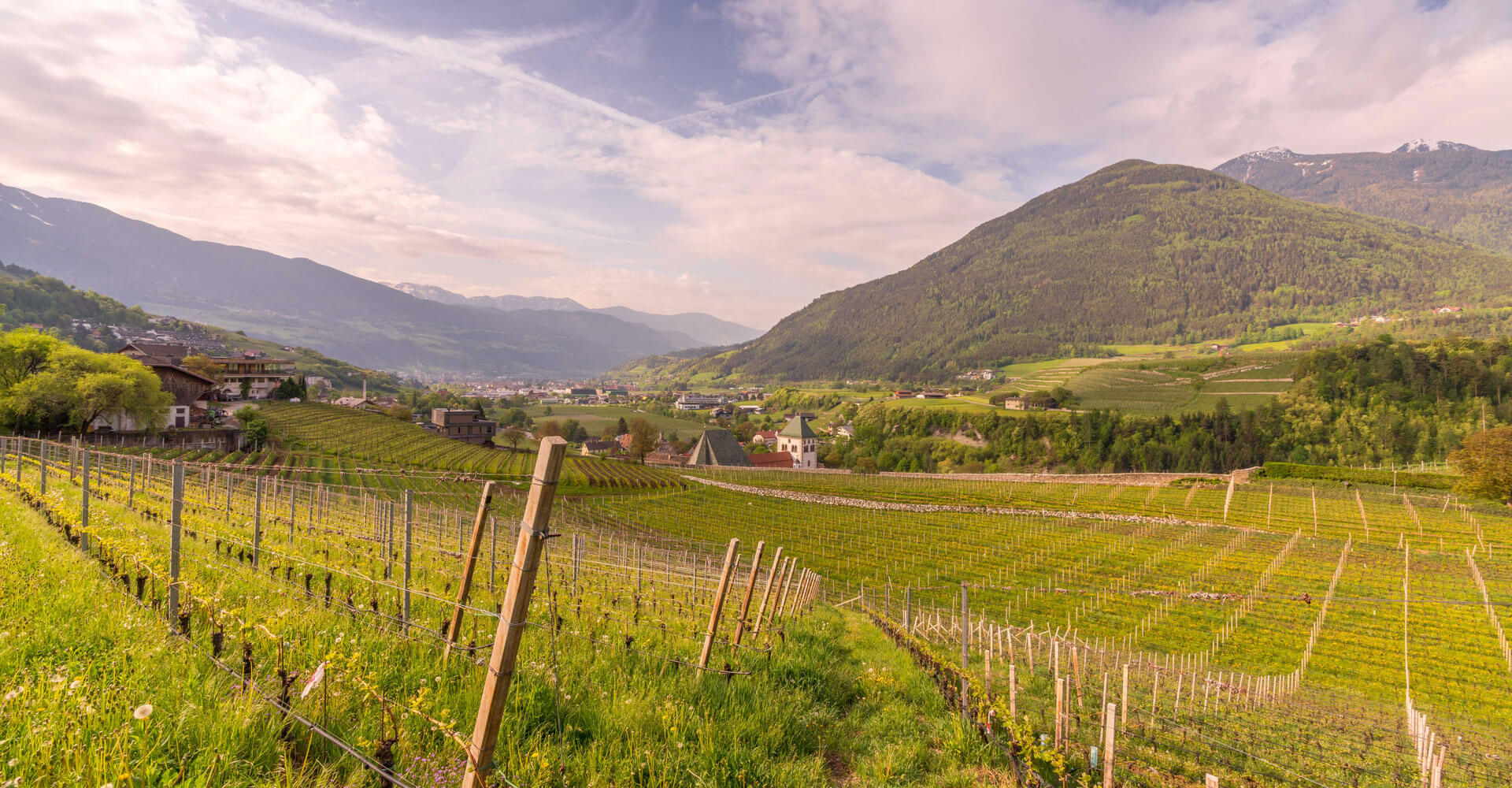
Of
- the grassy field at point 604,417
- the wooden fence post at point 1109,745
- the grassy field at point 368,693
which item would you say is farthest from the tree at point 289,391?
the wooden fence post at point 1109,745

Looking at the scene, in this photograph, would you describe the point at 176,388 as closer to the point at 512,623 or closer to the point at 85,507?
the point at 85,507

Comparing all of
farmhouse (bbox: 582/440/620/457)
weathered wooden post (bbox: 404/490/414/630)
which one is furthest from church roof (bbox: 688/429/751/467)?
weathered wooden post (bbox: 404/490/414/630)

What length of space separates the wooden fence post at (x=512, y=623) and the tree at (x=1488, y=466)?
265ft

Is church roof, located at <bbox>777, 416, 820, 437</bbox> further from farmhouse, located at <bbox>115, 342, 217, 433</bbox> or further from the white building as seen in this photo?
farmhouse, located at <bbox>115, 342, 217, 433</bbox>

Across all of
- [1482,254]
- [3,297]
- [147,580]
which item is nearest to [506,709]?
[147,580]

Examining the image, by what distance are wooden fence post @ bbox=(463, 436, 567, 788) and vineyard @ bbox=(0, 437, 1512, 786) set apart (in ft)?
0.77

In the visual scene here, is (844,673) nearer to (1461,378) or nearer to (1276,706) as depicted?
(1276,706)

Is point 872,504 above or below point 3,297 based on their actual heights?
below

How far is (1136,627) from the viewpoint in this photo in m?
26.3

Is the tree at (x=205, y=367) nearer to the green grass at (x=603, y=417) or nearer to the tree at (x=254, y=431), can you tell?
the tree at (x=254, y=431)

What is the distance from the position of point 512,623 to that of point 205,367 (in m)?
106

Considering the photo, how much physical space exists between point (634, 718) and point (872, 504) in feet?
198

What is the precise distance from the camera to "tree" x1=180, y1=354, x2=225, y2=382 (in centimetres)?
7500

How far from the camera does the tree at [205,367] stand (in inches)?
2953
